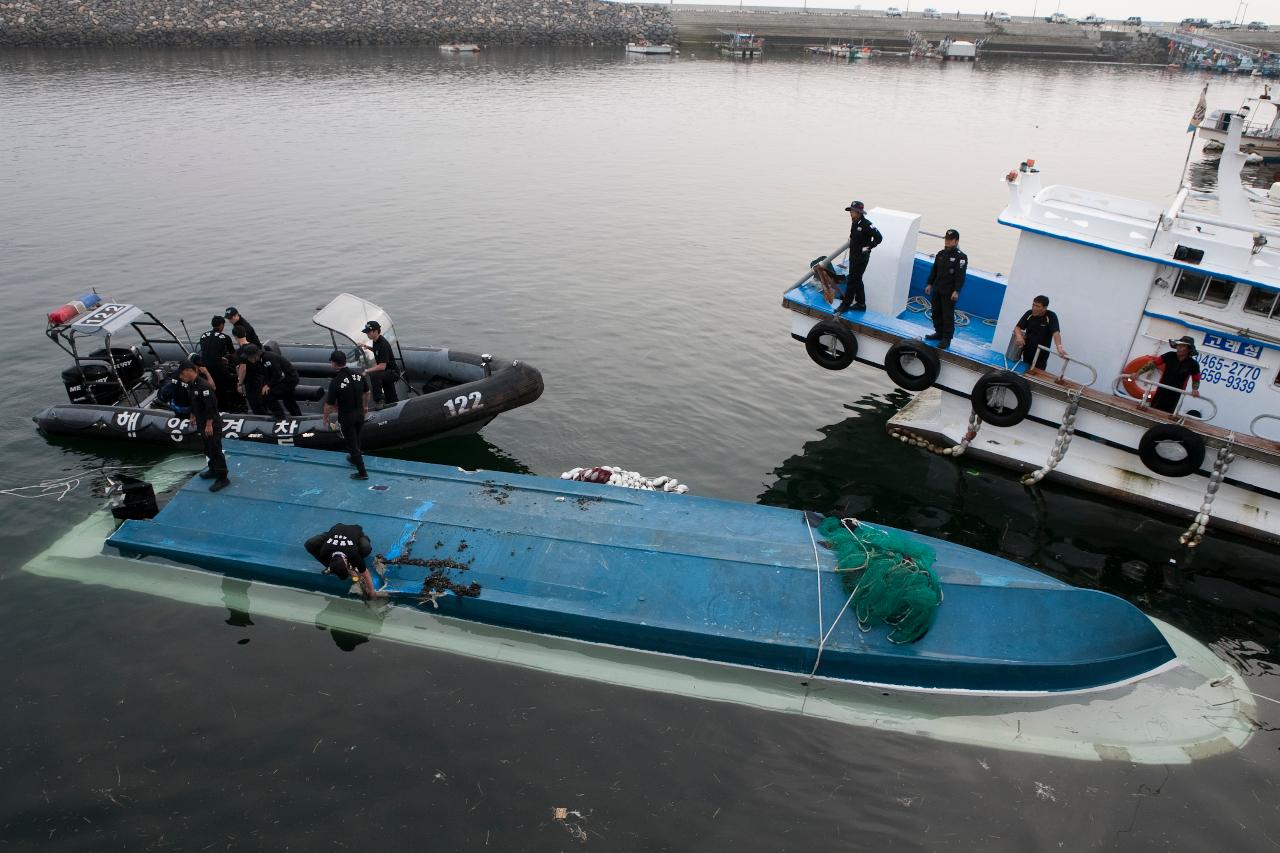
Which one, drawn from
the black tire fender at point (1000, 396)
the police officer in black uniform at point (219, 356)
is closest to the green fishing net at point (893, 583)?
the black tire fender at point (1000, 396)

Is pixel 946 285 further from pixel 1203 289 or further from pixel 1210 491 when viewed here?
pixel 1210 491

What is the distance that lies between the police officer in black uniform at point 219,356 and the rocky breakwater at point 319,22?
225ft

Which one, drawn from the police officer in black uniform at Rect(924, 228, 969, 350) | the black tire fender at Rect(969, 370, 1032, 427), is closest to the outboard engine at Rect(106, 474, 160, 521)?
the police officer in black uniform at Rect(924, 228, 969, 350)

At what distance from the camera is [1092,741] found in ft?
26.5

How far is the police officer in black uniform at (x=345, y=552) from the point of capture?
902 cm

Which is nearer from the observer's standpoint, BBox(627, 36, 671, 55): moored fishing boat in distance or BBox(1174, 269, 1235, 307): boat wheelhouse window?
BBox(1174, 269, 1235, 307): boat wheelhouse window

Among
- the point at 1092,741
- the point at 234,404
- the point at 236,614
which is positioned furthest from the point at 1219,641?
the point at 234,404

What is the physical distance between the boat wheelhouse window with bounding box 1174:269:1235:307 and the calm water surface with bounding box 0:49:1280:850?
11.3 ft

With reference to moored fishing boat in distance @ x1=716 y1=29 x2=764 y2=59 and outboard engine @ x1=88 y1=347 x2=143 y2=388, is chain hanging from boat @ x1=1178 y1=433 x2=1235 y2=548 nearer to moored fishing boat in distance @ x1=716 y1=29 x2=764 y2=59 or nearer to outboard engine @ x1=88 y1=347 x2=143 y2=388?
outboard engine @ x1=88 y1=347 x2=143 y2=388

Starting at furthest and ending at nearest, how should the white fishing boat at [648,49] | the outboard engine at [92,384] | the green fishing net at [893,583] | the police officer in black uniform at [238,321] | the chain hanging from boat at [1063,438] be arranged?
the white fishing boat at [648,49] → the outboard engine at [92,384] → the police officer in black uniform at [238,321] → the chain hanging from boat at [1063,438] → the green fishing net at [893,583]

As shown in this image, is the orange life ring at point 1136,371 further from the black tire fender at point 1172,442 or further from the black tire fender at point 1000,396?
the black tire fender at point 1000,396

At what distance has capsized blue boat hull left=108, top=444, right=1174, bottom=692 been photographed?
841cm

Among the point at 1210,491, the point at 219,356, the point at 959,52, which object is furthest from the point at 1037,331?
the point at 959,52

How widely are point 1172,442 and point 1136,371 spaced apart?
1.20m
